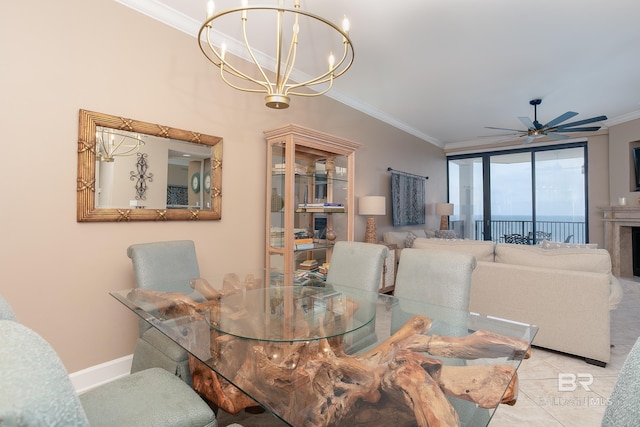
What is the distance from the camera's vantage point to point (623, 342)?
278 centimetres

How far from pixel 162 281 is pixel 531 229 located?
684cm

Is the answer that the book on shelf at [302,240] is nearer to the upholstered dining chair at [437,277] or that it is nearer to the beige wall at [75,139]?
the beige wall at [75,139]

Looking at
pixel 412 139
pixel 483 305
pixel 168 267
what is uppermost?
pixel 412 139

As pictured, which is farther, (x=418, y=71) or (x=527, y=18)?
(x=418, y=71)

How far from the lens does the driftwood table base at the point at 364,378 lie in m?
0.85

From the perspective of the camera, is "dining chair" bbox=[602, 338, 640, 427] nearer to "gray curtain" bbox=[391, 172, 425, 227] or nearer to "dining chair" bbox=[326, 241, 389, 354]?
"dining chair" bbox=[326, 241, 389, 354]

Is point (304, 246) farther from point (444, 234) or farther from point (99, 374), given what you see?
point (444, 234)

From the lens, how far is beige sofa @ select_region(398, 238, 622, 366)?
94.4 inches

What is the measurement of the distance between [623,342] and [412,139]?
4115mm

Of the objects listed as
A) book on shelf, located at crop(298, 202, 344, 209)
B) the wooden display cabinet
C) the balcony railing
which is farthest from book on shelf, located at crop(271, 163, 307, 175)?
the balcony railing

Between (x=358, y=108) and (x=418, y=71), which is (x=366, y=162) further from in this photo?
(x=418, y=71)

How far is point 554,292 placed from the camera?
2568 millimetres

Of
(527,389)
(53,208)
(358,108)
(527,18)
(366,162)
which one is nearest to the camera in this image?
(53,208)

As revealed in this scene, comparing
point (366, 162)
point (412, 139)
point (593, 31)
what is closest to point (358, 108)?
point (366, 162)
